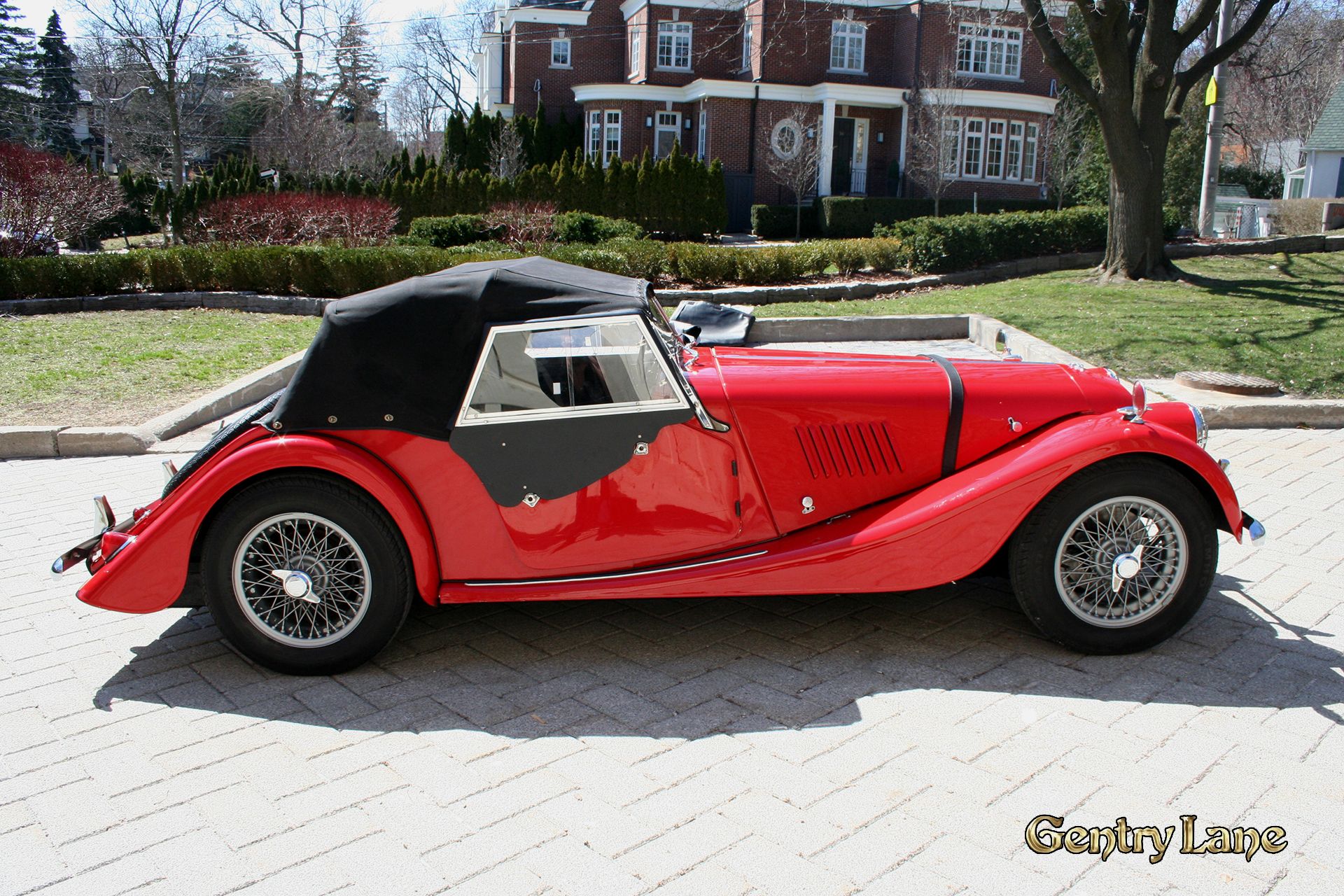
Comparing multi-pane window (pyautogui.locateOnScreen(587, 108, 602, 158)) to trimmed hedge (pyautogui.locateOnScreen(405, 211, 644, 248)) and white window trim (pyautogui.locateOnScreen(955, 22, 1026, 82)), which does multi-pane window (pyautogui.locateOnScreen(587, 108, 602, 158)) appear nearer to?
white window trim (pyautogui.locateOnScreen(955, 22, 1026, 82))

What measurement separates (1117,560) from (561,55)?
122ft

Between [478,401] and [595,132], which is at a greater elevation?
[595,132]

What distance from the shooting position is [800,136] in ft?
98.7

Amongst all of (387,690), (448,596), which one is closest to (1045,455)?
(448,596)

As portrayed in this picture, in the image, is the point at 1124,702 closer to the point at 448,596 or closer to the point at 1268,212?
the point at 448,596

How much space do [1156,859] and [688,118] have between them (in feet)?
111

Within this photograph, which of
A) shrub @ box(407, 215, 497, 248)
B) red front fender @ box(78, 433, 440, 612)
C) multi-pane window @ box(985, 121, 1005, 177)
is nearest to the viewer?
red front fender @ box(78, 433, 440, 612)

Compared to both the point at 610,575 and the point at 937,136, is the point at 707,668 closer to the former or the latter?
the point at 610,575

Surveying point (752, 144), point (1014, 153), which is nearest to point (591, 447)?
point (752, 144)

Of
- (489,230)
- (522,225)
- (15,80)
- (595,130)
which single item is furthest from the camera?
(15,80)

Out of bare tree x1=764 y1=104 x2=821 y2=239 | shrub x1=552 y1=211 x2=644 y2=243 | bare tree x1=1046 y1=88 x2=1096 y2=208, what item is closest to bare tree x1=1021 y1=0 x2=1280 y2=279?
shrub x1=552 y1=211 x2=644 y2=243

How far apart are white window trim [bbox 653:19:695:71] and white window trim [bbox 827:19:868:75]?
194 inches

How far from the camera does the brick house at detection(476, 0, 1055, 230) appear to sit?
3198 centimetres

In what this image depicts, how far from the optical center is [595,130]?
34812mm
